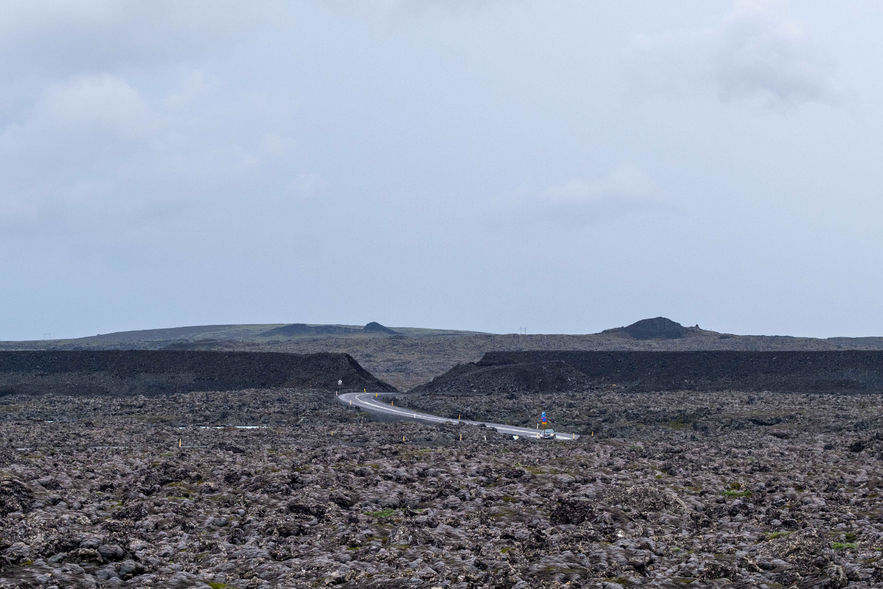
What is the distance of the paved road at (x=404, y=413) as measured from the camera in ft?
167

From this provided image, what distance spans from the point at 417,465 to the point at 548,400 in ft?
136

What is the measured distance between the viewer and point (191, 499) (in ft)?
80.5

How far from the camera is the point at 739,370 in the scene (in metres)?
88.4

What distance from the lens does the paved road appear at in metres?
51.0

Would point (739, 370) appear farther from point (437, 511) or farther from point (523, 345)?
point (437, 511)

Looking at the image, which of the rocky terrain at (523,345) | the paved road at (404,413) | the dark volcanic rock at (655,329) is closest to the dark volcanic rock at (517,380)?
the paved road at (404,413)

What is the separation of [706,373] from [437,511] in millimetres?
72062

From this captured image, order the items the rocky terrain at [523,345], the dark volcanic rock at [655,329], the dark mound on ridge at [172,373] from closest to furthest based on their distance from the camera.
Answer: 1. the dark mound on ridge at [172,373]
2. the rocky terrain at [523,345]
3. the dark volcanic rock at [655,329]

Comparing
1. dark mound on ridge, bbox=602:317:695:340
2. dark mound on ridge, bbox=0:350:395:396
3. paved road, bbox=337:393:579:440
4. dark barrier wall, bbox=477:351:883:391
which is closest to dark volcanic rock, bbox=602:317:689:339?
dark mound on ridge, bbox=602:317:695:340

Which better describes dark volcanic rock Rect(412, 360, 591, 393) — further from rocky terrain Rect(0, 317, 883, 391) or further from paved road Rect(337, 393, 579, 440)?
rocky terrain Rect(0, 317, 883, 391)

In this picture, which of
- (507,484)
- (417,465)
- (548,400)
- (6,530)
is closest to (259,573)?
(6,530)

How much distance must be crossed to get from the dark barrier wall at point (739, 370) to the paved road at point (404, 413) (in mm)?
25913

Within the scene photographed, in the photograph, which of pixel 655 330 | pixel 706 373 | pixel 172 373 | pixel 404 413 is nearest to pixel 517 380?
pixel 404 413

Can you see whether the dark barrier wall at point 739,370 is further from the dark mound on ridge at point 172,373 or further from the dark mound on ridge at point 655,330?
the dark mound on ridge at point 655,330
